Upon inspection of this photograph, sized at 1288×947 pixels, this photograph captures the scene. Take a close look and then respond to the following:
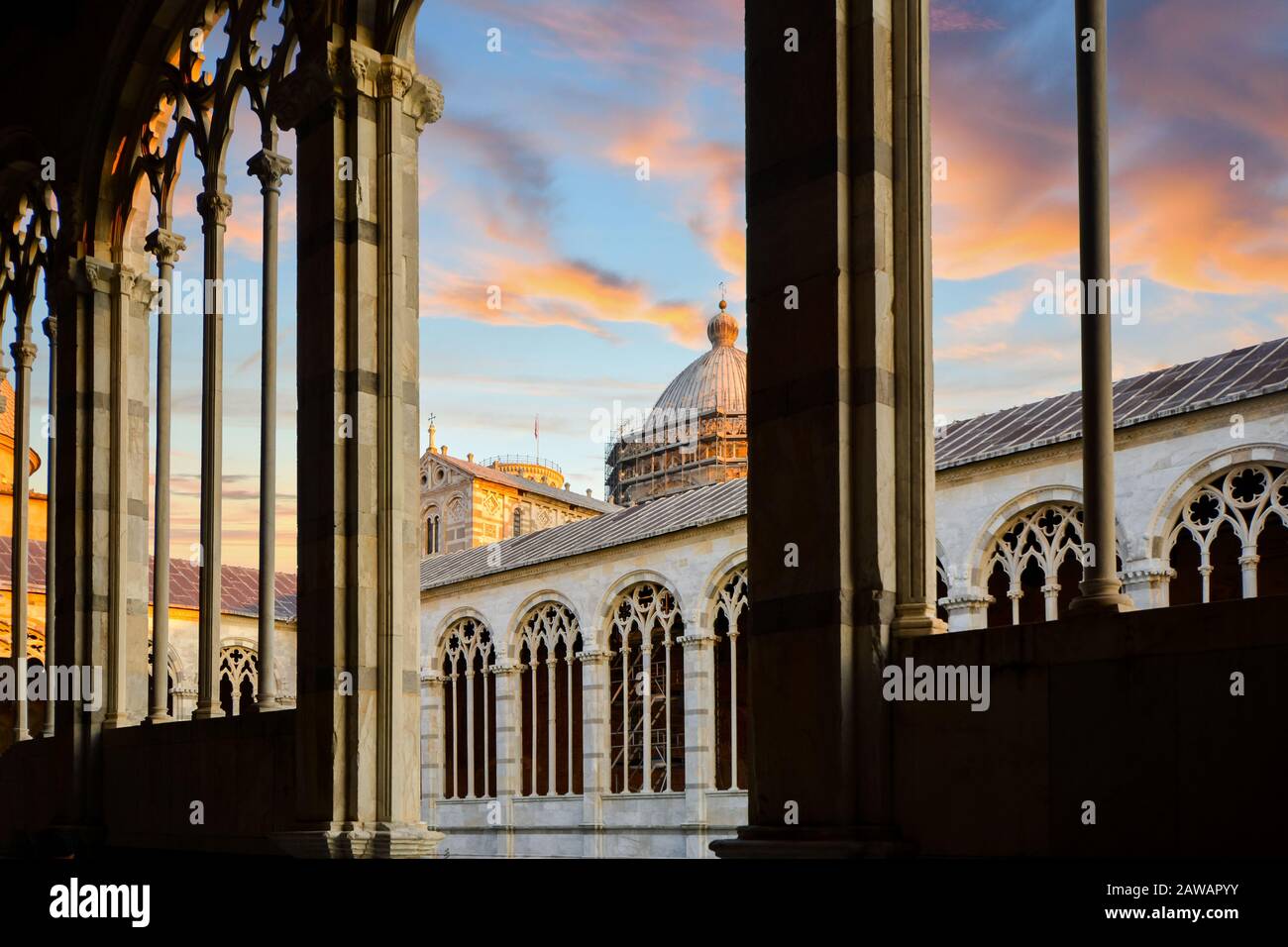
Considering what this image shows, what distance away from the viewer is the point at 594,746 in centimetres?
2580

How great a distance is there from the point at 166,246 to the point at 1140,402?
12.2m

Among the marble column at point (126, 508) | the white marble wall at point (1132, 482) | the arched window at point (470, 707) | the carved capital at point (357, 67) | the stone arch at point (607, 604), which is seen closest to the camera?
the carved capital at point (357, 67)

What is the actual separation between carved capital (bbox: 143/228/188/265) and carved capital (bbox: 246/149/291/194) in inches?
55.0

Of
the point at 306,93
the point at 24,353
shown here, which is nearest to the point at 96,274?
the point at 24,353

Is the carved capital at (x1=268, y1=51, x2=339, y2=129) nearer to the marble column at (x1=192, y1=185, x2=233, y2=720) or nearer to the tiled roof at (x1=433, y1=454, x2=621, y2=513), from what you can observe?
the marble column at (x1=192, y1=185, x2=233, y2=720)

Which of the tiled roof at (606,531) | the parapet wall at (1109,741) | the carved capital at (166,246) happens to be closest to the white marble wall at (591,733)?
the tiled roof at (606,531)

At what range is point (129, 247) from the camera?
1096 centimetres

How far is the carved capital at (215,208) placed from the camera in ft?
31.3

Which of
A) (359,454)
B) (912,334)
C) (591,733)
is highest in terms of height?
(912,334)

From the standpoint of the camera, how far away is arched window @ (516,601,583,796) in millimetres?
26125

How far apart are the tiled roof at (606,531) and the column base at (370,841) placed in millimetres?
15318

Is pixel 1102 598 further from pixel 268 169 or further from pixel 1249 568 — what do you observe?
pixel 1249 568

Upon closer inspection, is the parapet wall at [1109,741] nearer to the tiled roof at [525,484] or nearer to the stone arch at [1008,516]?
the stone arch at [1008,516]
